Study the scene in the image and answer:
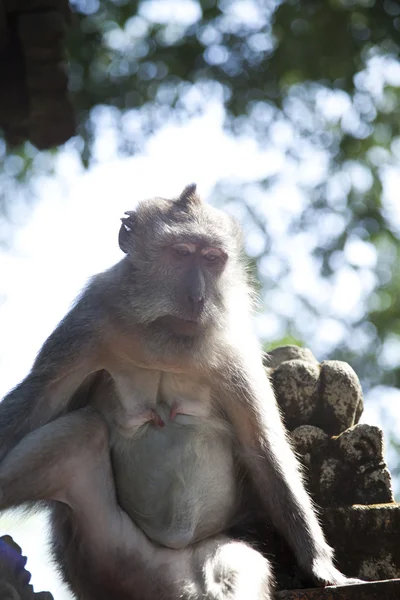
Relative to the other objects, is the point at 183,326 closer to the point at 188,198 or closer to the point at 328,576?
the point at 188,198

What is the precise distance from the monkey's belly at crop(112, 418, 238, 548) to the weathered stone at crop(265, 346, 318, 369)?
99 cm

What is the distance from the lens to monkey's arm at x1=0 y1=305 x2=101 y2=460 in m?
3.18

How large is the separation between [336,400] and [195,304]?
911 mm

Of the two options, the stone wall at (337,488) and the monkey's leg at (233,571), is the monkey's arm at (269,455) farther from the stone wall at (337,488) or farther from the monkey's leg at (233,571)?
the monkey's leg at (233,571)

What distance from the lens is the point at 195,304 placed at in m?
3.30

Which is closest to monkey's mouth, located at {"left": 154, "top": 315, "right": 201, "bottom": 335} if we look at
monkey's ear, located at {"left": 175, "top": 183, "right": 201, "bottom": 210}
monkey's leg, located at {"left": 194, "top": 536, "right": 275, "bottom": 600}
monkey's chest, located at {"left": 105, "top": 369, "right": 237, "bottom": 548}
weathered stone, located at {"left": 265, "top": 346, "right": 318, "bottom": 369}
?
monkey's chest, located at {"left": 105, "top": 369, "right": 237, "bottom": 548}

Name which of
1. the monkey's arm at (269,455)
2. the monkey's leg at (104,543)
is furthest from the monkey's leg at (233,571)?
the monkey's arm at (269,455)

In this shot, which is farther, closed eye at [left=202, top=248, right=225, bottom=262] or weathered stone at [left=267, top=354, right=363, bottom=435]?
weathered stone at [left=267, top=354, right=363, bottom=435]

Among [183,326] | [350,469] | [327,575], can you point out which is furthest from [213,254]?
[327,575]

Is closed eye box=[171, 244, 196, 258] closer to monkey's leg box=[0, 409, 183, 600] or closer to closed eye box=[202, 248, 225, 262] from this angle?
closed eye box=[202, 248, 225, 262]

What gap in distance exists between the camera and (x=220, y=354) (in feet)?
11.3

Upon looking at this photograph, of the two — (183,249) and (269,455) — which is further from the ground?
(183,249)

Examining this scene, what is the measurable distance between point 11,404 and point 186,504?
774 mm

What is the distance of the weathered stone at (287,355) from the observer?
166 inches
